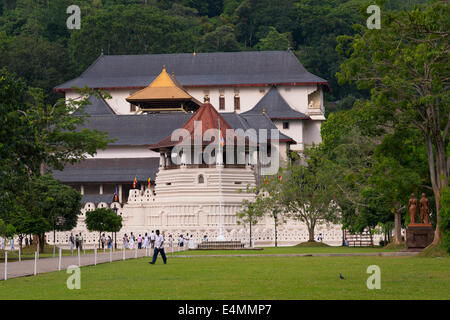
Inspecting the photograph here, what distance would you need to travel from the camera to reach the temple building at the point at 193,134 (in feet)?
203

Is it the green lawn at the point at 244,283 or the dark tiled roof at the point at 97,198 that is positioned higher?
the dark tiled roof at the point at 97,198

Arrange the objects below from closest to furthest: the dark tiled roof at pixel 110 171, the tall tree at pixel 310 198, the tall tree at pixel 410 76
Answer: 1. the tall tree at pixel 410 76
2. the tall tree at pixel 310 198
3. the dark tiled roof at pixel 110 171

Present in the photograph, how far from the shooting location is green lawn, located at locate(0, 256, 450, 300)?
17.8 m

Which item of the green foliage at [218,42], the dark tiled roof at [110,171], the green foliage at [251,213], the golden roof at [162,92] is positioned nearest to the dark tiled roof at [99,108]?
the golden roof at [162,92]

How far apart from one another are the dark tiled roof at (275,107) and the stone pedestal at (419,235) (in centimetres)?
5279

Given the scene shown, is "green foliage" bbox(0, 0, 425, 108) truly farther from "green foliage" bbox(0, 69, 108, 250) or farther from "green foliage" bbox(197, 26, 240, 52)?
"green foliage" bbox(0, 69, 108, 250)

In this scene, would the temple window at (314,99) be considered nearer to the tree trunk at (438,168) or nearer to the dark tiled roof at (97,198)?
the dark tiled roof at (97,198)

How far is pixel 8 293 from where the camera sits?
19.0 meters

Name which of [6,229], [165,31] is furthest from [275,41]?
[6,229]

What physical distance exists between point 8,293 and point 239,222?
3934 centimetres

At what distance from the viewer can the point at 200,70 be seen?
102938 mm

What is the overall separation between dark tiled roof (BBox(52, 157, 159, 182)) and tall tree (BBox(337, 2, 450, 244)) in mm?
42362

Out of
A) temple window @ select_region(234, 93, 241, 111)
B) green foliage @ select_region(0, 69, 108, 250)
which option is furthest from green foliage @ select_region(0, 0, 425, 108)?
green foliage @ select_region(0, 69, 108, 250)

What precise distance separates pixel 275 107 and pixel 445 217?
61.0 metres
